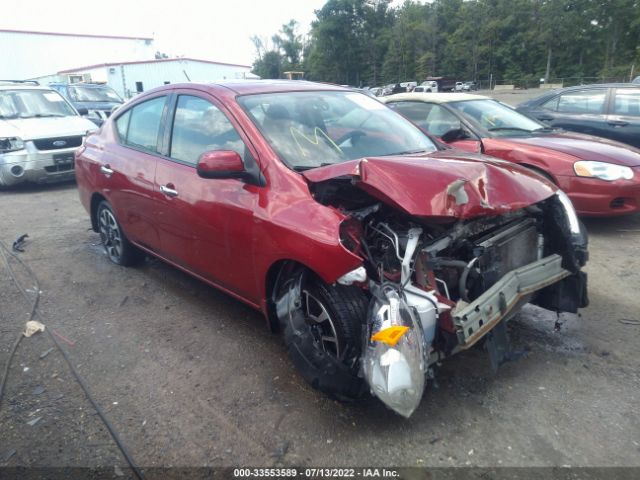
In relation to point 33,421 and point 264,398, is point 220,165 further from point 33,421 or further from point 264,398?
point 33,421

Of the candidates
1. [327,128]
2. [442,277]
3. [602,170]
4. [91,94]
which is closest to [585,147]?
[602,170]

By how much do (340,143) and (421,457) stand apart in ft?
6.52

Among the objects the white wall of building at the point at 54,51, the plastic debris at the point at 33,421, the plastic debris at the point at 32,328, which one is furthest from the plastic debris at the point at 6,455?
the white wall of building at the point at 54,51

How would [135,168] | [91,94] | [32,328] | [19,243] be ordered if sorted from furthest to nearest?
1. [91,94]
2. [19,243]
3. [135,168]
4. [32,328]

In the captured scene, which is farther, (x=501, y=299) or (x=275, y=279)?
(x=275, y=279)

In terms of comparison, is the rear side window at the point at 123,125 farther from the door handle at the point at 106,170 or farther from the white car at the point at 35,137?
the white car at the point at 35,137

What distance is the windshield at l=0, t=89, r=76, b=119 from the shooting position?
912 centimetres

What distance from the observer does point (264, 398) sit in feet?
9.25

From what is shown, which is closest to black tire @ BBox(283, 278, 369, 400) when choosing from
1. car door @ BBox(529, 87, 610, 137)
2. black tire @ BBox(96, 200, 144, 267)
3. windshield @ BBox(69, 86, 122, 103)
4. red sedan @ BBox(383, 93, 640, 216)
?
black tire @ BBox(96, 200, 144, 267)

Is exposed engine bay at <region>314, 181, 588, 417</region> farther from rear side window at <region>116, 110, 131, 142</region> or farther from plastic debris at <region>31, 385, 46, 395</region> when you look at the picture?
rear side window at <region>116, 110, 131, 142</region>

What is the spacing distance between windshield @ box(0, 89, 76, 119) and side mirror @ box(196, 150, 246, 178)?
802 centimetres

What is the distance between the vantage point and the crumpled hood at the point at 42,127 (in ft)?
27.5

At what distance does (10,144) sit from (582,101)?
31.0 ft

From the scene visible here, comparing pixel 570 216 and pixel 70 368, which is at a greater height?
pixel 570 216
